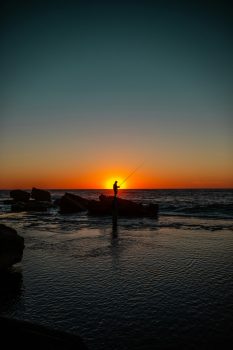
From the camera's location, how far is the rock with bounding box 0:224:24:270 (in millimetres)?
8945

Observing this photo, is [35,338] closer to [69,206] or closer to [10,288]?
[10,288]

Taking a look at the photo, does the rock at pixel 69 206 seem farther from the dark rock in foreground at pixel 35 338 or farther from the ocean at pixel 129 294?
the dark rock in foreground at pixel 35 338

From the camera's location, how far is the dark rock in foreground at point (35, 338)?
11.9 ft

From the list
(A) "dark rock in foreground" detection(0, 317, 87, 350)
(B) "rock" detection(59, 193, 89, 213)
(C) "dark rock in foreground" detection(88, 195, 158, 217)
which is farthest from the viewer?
(B) "rock" detection(59, 193, 89, 213)

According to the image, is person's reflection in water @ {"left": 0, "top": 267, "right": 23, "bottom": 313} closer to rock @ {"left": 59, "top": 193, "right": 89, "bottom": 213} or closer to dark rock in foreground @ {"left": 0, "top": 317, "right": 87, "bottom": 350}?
dark rock in foreground @ {"left": 0, "top": 317, "right": 87, "bottom": 350}

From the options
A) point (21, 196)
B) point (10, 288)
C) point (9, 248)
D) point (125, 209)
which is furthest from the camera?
point (21, 196)

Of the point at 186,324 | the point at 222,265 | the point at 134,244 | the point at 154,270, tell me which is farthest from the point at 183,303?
the point at 134,244

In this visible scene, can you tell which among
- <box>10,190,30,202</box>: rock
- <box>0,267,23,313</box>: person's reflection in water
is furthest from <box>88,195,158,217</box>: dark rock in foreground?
<box>10,190,30,202</box>: rock

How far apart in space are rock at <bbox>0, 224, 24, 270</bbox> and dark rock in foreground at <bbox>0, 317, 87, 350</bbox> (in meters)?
5.23

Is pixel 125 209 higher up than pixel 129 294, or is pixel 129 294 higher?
pixel 125 209

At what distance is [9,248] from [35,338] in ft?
19.3

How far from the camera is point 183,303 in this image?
7.03m

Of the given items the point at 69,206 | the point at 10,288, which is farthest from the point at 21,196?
the point at 10,288

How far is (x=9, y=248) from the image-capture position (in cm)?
914
